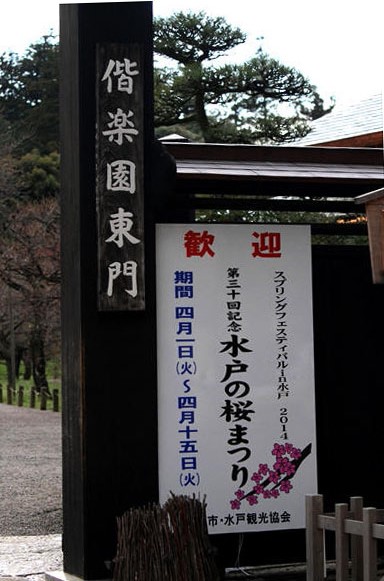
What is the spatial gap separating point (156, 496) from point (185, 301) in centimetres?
137

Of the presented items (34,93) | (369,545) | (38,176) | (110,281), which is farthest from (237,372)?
(34,93)

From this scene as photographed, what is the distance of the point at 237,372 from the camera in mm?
7797

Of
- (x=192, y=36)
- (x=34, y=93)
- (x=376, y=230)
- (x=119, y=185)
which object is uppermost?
(x=34, y=93)

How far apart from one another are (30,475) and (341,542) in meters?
11.2

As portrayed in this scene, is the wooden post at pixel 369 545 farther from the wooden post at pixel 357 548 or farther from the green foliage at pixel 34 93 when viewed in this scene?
the green foliage at pixel 34 93

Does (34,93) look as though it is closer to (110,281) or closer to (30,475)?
(30,475)

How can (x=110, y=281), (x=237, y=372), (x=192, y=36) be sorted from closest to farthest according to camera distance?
(x=110, y=281), (x=237, y=372), (x=192, y=36)

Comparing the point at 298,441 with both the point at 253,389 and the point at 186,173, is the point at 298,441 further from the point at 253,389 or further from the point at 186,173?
the point at 186,173

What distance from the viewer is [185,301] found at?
7738mm

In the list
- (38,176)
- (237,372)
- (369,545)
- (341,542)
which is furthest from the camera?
(38,176)

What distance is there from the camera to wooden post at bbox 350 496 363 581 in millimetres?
6340

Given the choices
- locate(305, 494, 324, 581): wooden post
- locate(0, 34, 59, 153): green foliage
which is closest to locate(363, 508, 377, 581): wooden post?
locate(305, 494, 324, 581): wooden post

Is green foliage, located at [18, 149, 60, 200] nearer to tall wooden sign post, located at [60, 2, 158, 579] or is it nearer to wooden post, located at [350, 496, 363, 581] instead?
tall wooden sign post, located at [60, 2, 158, 579]

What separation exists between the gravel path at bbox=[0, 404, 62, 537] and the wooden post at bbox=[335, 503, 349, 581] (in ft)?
17.7
